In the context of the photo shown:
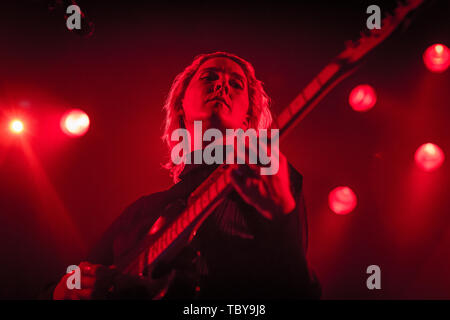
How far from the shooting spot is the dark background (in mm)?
1816

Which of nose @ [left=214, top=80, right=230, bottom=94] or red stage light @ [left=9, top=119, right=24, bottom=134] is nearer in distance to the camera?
nose @ [left=214, top=80, right=230, bottom=94]

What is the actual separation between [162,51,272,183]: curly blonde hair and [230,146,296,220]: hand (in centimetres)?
49

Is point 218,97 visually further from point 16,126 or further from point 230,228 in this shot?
point 16,126

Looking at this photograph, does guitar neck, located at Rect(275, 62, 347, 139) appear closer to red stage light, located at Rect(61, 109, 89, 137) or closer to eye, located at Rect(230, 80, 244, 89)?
eye, located at Rect(230, 80, 244, 89)

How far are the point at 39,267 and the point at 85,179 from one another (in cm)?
50

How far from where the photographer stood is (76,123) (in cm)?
202

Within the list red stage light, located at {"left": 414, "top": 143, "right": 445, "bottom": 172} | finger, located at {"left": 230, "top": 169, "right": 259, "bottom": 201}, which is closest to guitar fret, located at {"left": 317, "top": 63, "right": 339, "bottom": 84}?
finger, located at {"left": 230, "top": 169, "right": 259, "bottom": 201}

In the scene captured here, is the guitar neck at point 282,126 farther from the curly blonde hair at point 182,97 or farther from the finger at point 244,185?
the curly blonde hair at point 182,97

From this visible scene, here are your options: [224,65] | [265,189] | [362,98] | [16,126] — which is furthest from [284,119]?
[16,126]

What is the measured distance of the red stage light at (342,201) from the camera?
1844mm

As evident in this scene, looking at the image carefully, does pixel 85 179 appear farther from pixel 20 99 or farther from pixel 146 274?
pixel 146 274

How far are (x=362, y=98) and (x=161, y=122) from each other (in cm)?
107
